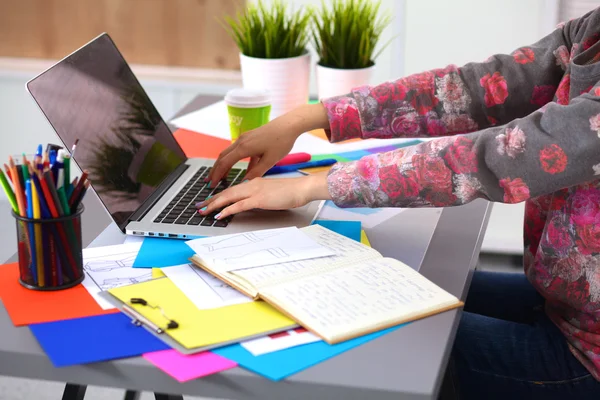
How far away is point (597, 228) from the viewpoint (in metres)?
0.91

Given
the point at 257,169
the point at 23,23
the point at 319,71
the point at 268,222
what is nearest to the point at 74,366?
the point at 268,222

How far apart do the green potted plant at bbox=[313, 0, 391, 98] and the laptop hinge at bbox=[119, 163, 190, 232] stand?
0.43 meters

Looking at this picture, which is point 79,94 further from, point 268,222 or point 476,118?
point 476,118

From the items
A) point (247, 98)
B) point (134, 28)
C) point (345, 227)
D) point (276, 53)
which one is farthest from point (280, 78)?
point (134, 28)

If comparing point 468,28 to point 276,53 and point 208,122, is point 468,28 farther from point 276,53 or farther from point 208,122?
point 208,122

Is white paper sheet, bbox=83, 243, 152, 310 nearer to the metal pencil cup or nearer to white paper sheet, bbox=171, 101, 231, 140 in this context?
the metal pencil cup

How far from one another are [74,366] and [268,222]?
39cm

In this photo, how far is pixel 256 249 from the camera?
0.91m

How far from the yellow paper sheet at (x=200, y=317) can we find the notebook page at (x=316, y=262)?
39 mm

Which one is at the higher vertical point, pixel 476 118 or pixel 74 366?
pixel 476 118

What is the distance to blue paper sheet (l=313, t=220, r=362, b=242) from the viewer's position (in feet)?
3.33

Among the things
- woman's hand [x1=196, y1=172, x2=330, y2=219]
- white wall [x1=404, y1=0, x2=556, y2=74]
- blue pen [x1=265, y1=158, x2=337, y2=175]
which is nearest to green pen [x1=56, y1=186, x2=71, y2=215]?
woman's hand [x1=196, y1=172, x2=330, y2=219]

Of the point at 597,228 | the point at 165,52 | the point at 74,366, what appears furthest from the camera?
the point at 165,52

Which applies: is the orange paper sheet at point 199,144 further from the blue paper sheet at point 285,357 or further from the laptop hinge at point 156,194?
the blue paper sheet at point 285,357
